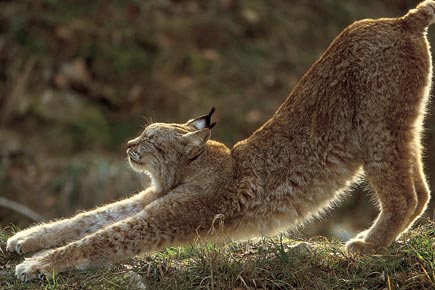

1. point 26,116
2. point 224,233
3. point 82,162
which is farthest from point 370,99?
point 26,116

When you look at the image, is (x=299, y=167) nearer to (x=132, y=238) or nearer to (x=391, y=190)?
(x=391, y=190)

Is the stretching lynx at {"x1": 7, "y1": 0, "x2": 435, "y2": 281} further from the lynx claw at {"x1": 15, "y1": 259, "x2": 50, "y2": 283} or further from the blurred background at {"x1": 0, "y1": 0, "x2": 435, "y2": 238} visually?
the blurred background at {"x1": 0, "y1": 0, "x2": 435, "y2": 238}

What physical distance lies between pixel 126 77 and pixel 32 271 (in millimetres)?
10553

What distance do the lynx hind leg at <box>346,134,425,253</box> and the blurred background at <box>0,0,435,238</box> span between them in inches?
266

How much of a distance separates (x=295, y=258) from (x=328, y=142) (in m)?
1.17

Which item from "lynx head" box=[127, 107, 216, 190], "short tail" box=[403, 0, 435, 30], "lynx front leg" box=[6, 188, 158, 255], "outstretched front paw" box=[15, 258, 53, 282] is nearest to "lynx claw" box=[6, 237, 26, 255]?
"lynx front leg" box=[6, 188, 158, 255]

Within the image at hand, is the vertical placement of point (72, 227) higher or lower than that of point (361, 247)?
higher

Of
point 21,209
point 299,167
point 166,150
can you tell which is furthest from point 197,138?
point 21,209

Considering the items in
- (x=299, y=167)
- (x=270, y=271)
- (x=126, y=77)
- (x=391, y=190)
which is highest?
(x=126, y=77)

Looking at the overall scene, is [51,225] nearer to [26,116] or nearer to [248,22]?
[26,116]

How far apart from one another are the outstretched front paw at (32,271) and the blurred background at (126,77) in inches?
279

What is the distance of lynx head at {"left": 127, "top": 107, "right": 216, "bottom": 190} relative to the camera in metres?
8.09

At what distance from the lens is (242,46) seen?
61.0ft

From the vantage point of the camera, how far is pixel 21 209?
14.0 metres
